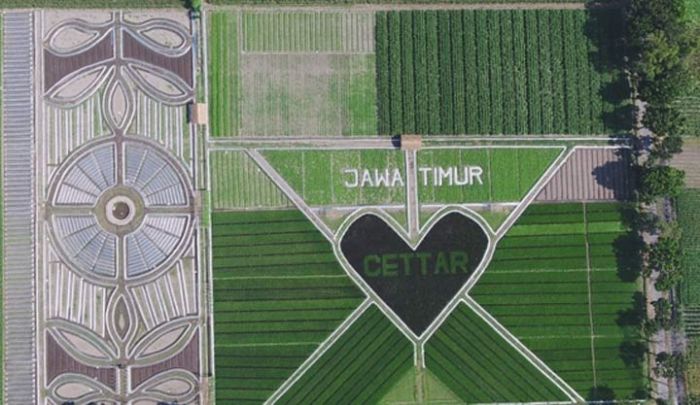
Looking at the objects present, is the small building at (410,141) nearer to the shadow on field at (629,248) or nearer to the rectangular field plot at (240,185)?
the rectangular field plot at (240,185)

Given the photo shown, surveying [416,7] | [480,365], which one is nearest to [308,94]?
[416,7]

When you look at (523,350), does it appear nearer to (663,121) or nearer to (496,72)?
(663,121)

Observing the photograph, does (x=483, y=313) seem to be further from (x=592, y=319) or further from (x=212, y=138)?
(x=212, y=138)

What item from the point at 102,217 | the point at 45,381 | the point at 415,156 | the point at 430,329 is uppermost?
the point at 415,156

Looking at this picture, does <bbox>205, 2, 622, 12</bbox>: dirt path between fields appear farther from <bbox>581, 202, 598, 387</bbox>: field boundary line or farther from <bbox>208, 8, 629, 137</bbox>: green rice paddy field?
<bbox>581, 202, 598, 387</bbox>: field boundary line

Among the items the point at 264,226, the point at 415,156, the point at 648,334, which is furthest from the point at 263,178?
the point at 648,334

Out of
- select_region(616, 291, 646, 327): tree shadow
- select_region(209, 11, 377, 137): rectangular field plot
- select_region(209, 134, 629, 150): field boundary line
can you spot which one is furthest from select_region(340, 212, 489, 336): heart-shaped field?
select_region(616, 291, 646, 327): tree shadow
